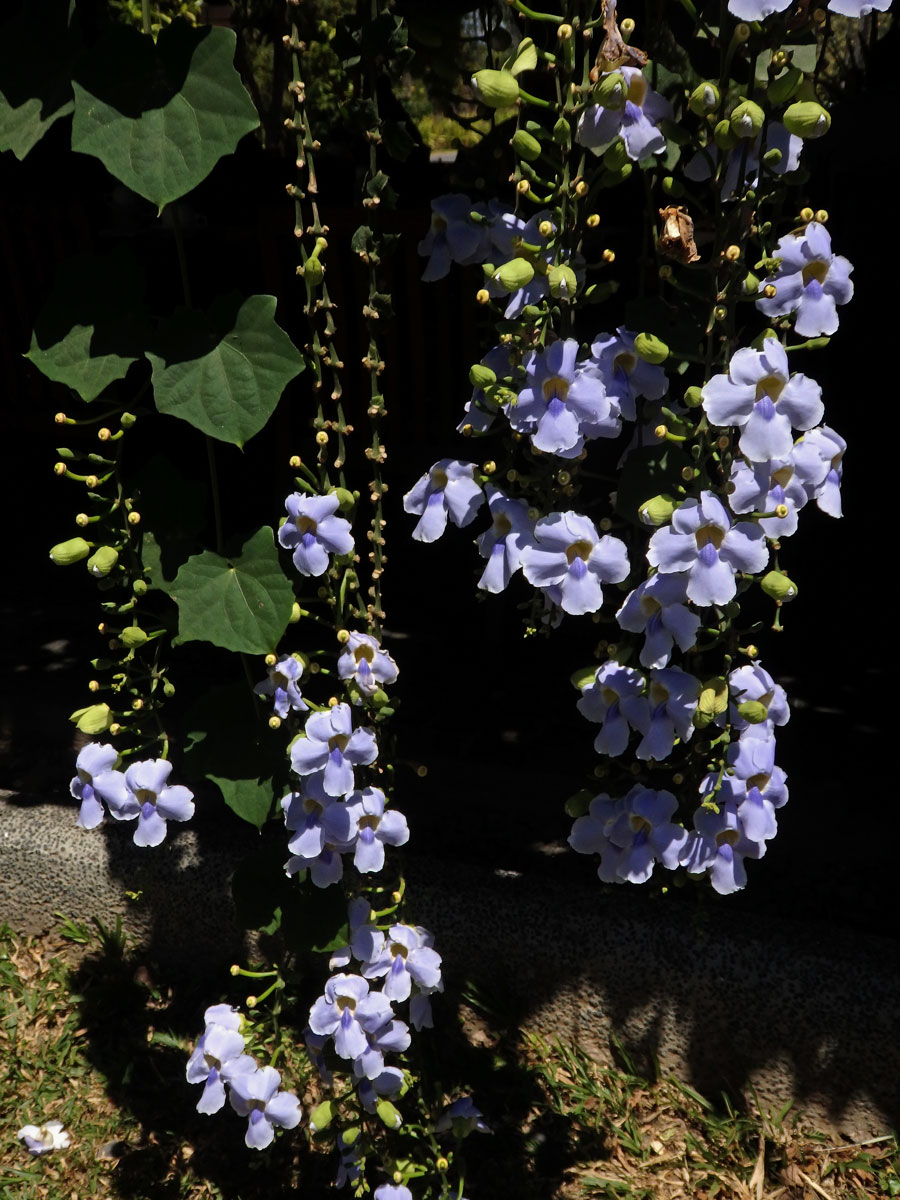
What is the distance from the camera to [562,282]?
→ 1.24 meters

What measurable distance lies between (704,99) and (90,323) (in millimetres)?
809

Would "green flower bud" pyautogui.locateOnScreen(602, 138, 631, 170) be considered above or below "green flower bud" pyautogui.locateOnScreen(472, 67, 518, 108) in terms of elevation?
below

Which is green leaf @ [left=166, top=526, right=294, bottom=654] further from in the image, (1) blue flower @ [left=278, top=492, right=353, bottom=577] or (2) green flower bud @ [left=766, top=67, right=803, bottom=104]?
(2) green flower bud @ [left=766, top=67, right=803, bottom=104]

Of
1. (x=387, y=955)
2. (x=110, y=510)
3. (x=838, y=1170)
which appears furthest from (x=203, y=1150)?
(x=110, y=510)

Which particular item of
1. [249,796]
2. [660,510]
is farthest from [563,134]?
[249,796]

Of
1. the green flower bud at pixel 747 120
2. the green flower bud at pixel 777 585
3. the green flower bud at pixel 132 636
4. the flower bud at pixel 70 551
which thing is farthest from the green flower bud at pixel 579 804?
the green flower bud at pixel 747 120

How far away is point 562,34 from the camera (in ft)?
3.92

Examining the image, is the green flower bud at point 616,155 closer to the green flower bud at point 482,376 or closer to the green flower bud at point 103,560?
the green flower bud at point 482,376

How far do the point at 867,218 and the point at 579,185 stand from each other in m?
2.61

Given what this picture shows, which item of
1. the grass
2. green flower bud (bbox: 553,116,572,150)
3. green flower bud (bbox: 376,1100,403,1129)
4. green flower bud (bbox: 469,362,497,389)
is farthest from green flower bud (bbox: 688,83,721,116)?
the grass

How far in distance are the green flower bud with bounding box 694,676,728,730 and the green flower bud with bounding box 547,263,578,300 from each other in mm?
494

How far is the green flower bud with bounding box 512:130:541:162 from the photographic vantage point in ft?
4.08

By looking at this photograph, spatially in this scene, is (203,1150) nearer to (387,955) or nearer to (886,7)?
(387,955)

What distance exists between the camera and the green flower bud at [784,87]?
1.18 meters
